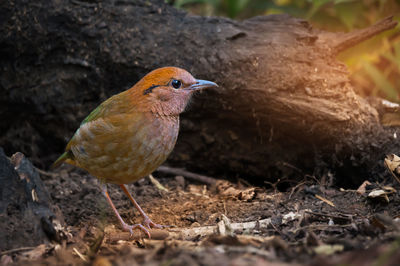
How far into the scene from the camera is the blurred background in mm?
6141

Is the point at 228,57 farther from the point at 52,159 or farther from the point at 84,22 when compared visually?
the point at 52,159

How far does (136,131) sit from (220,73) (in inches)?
54.4

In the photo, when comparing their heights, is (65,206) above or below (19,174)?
below

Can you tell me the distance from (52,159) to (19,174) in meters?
1.99

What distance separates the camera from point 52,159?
556 cm

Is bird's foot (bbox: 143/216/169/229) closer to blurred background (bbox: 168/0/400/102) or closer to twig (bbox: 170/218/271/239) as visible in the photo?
twig (bbox: 170/218/271/239)

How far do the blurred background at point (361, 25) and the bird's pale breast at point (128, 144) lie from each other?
2.67 m

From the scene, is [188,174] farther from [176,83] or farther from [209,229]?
[209,229]

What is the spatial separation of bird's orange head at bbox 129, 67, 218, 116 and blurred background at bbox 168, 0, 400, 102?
2.22 metres

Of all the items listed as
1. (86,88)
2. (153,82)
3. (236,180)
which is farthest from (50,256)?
(236,180)

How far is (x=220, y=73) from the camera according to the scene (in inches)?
190

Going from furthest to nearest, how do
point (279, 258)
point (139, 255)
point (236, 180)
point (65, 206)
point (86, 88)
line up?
1. point (236, 180)
2. point (86, 88)
3. point (65, 206)
4. point (139, 255)
5. point (279, 258)

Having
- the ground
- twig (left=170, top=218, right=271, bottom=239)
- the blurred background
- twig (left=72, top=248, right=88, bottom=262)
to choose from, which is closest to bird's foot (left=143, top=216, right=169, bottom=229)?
the ground

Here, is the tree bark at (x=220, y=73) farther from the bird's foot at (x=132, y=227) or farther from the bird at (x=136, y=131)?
the bird's foot at (x=132, y=227)
